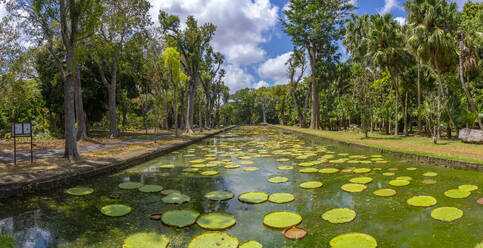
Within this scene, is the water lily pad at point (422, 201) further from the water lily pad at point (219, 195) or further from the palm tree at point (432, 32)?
the palm tree at point (432, 32)

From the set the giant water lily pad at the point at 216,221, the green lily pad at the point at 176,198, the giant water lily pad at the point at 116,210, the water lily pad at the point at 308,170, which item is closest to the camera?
the giant water lily pad at the point at 216,221

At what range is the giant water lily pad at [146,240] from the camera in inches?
108

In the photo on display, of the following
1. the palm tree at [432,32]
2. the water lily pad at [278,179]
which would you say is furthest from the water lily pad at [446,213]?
the palm tree at [432,32]

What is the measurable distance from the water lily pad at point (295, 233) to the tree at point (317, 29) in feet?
78.8

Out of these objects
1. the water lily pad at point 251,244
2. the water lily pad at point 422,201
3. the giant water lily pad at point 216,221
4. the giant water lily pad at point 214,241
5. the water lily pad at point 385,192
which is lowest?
the giant water lily pad at point 216,221

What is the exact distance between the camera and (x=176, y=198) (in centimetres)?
454

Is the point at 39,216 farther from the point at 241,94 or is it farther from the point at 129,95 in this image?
the point at 241,94

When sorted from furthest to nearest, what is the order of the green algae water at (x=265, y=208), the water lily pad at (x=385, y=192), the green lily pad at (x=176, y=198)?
the water lily pad at (x=385, y=192), the green lily pad at (x=176, y=198), the green algae water at (x=265, y=208)

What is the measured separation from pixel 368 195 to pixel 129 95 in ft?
74.7

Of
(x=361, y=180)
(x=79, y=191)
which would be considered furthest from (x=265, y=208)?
(x=79, y=191)

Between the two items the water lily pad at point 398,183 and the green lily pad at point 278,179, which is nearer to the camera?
the water lily pad at point 398,183

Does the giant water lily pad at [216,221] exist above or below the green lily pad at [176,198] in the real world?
above

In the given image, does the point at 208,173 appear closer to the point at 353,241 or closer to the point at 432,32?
the point at 353,241

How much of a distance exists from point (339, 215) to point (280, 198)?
113 cm
